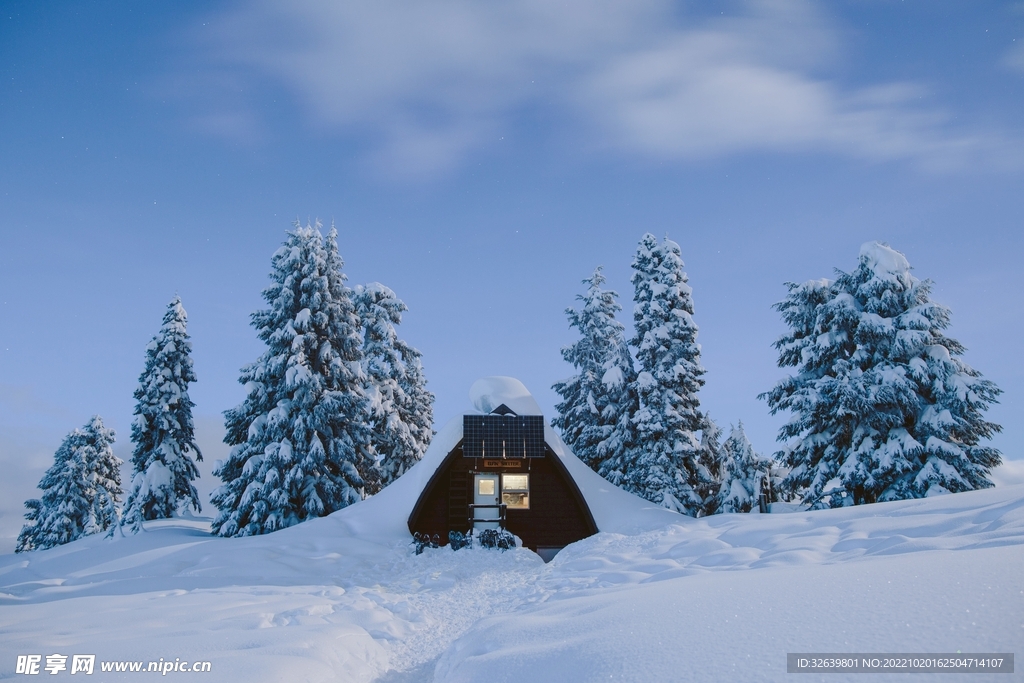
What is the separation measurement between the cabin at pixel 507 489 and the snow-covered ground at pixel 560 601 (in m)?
2.87

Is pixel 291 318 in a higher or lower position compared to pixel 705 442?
higher

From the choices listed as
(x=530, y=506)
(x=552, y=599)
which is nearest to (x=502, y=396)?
(x=530, y=506)

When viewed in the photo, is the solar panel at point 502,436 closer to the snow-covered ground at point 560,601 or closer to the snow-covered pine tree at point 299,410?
the snow-covered ground at point 560,601

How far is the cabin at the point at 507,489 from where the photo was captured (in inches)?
861

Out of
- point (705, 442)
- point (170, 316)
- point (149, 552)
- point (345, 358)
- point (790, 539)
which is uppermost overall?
point (170, 316)

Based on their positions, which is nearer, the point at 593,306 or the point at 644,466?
the point at 644,466

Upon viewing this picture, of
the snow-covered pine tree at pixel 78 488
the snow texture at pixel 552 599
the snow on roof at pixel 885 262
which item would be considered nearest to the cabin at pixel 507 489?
the snow texture at pixel 552 599

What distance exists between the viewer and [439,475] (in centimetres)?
2191

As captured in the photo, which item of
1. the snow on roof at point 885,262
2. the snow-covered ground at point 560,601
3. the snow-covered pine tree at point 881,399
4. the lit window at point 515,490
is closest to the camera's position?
the snow-covered ground at point 560,601

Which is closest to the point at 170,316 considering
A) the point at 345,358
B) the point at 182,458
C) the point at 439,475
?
the point at 182,458

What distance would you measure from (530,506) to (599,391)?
887 cm

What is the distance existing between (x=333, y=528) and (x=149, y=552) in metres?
5.39

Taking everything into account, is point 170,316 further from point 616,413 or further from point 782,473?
point 782,473

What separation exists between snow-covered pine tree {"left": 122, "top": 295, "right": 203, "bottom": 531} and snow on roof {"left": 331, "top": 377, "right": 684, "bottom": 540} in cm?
1210
